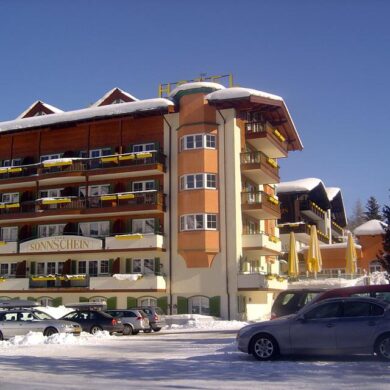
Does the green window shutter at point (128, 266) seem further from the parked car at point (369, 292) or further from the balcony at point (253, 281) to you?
the parked car at point (369, 292)

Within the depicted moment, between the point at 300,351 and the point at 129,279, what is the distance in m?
27.3

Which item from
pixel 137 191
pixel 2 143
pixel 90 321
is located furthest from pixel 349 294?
pixel 2 143

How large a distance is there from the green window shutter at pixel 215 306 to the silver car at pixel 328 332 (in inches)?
964

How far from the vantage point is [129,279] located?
40.2 meters

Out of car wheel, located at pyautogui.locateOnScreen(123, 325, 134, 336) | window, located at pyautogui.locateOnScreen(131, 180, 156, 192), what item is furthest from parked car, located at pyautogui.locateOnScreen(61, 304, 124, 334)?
window, located at pyautogui.locateOnScreen(131, 180, 156, 192)

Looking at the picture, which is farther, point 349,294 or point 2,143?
point 2,143

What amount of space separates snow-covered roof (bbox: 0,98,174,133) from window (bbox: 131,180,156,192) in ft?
16.1

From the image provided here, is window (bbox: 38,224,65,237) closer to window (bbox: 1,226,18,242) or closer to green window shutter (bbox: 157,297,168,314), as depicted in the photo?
window (bbox: 1,226,18,242)

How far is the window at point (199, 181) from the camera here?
131 feet

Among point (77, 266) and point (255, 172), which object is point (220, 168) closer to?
Answer: point (255, 172)

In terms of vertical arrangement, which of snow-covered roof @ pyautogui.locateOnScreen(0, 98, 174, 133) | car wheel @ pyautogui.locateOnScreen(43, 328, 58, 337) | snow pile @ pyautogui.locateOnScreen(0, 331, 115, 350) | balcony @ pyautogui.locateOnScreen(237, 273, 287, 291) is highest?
snow-covered roof @ pyautogui.locateOnScreen(0, 98, 174, 133)

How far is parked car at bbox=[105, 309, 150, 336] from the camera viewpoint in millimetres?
29000

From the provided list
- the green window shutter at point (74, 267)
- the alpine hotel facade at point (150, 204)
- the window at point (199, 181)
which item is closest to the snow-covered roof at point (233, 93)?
the alpine hotel facade at point (150, 204)

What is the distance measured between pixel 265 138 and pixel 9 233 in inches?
813
